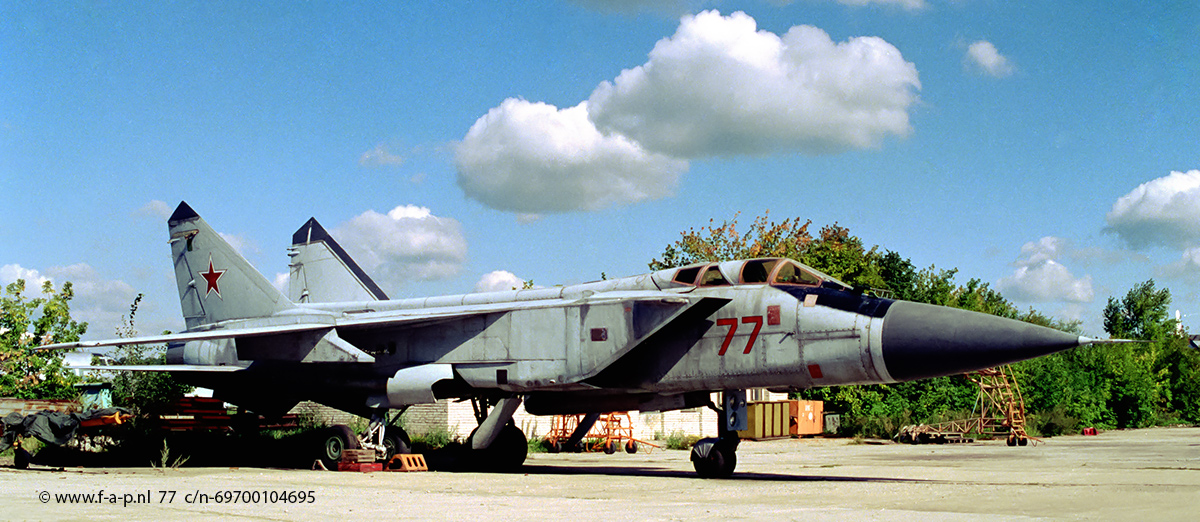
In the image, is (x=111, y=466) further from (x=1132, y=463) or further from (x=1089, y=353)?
(x=1089, y=353)

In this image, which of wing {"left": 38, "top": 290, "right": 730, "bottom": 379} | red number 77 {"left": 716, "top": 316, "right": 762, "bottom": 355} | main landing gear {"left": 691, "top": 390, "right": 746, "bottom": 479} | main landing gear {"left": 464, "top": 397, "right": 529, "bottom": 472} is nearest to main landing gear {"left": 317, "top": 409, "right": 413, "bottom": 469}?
wing {"left": 38, "top": 290, "right": 730, "bottom": 379}

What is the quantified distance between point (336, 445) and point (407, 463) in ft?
4.06

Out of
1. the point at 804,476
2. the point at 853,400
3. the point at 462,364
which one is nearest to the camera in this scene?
the point at 804,476

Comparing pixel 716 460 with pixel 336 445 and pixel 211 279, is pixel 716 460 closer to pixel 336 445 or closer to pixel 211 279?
pixel 336 445

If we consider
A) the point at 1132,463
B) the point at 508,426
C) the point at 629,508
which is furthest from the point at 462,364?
the point at 1132,463

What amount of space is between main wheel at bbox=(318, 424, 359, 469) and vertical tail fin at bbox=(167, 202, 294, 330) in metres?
3.34

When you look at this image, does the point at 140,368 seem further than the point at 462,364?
Yes

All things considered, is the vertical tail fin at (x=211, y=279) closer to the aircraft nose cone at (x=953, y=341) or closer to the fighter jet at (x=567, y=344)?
the fighter jet at (x=567, y=344)

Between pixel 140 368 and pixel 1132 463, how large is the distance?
17023mm

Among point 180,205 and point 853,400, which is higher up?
point 180,205

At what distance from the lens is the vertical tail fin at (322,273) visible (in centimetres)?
1967

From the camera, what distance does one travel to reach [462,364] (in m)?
14.7

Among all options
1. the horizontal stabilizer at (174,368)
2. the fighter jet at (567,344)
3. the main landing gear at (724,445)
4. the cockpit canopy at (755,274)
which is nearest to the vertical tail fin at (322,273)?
the fighter jet at (567,344)

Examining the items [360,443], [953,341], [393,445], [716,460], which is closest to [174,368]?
[360,443]
